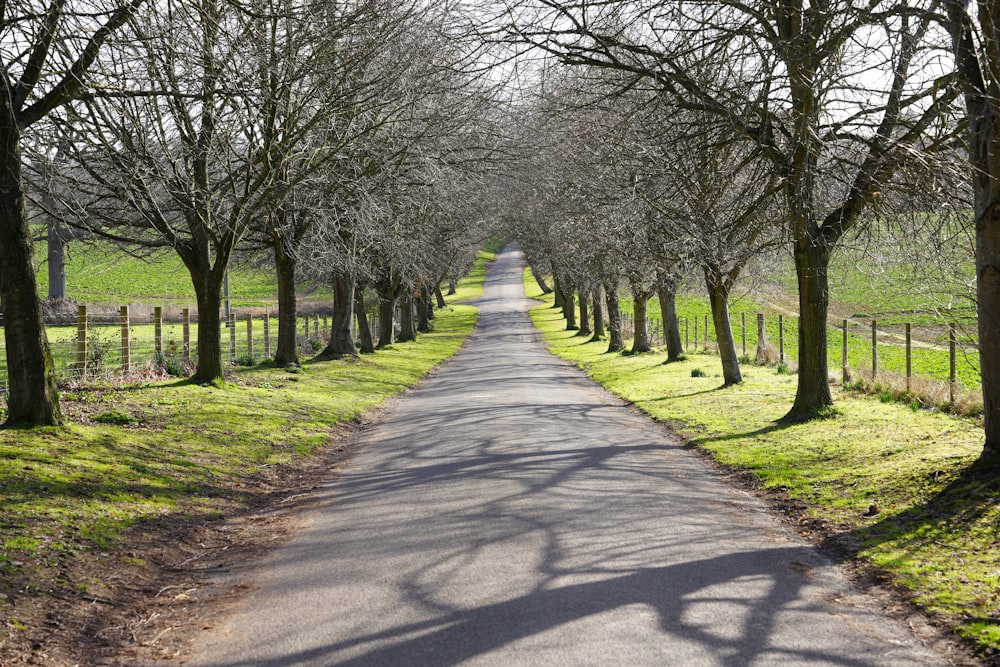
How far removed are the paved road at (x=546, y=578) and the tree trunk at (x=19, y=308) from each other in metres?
3.61

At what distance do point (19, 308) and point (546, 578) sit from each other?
7.44m

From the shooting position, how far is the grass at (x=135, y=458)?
6.91m

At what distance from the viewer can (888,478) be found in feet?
30.7

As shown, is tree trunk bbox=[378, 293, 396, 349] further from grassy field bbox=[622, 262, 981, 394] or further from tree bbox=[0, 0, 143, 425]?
tree bbox=[0, 0, 143, 425]

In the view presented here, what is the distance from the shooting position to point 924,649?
4.98m

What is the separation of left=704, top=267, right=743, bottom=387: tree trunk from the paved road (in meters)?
9.28

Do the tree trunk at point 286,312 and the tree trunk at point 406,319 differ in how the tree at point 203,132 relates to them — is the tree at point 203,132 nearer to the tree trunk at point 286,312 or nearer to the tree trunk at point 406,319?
the tree trunk at point 286,312

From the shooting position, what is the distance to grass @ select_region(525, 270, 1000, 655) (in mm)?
6133

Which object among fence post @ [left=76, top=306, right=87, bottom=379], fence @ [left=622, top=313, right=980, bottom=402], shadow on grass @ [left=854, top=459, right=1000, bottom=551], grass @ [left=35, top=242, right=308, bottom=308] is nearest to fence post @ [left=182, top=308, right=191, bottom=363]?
fence post @ [left=76, top=306, right=87, bottom=379]

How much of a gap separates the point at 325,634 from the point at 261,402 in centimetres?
1202

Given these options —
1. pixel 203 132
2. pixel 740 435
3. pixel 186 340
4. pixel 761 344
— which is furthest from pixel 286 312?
pixel 740 435

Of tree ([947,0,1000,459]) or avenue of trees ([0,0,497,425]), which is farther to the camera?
avenue of trees ([0,0,497,425])

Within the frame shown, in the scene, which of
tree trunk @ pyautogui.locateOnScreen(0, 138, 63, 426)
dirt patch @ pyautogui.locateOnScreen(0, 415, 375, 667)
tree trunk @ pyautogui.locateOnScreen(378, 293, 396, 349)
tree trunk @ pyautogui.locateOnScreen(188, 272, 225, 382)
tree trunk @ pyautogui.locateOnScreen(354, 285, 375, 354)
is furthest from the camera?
tree trunk @ pyautogui.locateOnScreen(378, 293, 396, 349)

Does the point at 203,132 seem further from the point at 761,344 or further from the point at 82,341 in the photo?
the point at 761,344
